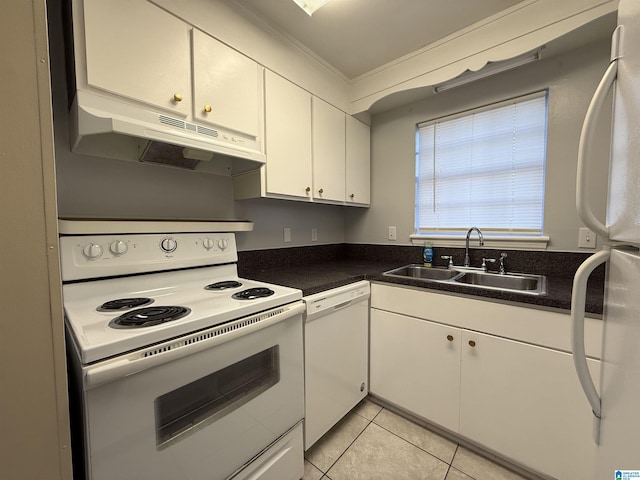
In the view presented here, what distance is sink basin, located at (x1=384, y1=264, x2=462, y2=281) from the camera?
185 cm

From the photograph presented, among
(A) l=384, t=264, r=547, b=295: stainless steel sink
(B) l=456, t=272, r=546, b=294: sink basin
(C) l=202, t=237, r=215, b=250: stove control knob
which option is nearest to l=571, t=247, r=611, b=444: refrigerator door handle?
(A) l=384, t=264, r=547, b=295: stainless steel sink

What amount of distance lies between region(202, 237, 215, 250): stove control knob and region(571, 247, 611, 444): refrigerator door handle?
148 cm

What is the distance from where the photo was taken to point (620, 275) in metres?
0.54

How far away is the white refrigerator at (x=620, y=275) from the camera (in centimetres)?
46

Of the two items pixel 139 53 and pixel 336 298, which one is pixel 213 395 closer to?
pixel 336 298

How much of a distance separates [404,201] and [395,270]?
68 cm

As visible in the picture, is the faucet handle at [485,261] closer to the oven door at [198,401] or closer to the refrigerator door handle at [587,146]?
the refrigerator door handle at [587,146]

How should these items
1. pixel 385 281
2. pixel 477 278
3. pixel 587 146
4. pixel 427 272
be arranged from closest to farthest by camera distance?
pixel 587 146 < pixel 385 281 < pixel 477 278 < pixel 427 272

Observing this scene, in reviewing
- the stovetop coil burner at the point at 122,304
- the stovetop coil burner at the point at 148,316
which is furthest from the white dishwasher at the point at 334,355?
the stovetop coil burner at the point at 122,304

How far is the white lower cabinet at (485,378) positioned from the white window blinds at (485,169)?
2.67ft

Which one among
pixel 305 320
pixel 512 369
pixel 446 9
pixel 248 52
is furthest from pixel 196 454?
pixel 446 9

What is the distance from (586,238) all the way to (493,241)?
0.45 m

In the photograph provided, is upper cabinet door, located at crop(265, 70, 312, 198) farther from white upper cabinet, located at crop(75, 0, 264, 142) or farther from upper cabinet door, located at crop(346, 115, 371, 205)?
upper cabinet door, located at crop(346, 115, 371, 205)

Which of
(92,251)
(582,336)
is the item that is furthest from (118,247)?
(582,336)
